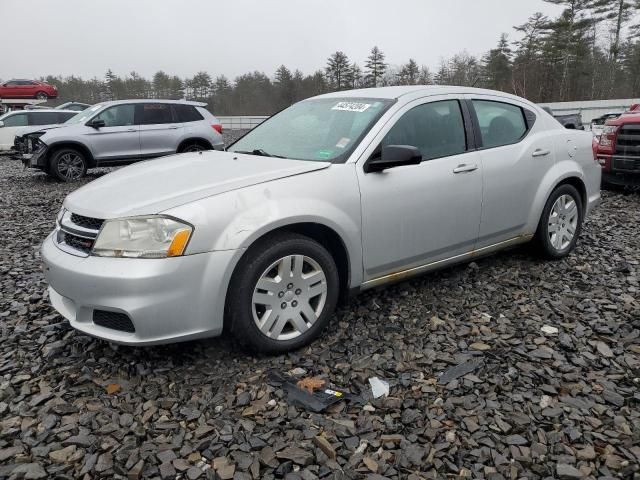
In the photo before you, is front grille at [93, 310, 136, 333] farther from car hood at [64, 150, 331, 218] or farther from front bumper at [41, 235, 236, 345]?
car hood at [64, 150, 331, 218]

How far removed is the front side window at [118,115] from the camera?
36.4 ft

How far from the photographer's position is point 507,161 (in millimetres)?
4105

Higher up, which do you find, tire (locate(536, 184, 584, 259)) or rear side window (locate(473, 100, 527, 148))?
rear side window (locate(473, 100, 527, 148))

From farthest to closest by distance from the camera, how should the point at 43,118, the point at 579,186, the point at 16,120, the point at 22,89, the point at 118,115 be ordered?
the point at 22,89 < the point at 16,120 < the point at 43,118 < the point at 118,115 < the point at 579,186

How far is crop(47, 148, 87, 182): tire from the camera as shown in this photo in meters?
10.6

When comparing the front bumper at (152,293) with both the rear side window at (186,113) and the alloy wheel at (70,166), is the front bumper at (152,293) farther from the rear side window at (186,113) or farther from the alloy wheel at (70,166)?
the rear side window at (186,113)

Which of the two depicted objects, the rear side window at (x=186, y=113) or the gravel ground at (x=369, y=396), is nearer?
the gravel ground at (x=369, y=396)

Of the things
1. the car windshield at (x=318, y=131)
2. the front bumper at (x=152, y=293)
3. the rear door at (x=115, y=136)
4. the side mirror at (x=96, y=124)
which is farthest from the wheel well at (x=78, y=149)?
the front bumper at (x=152, y=293)

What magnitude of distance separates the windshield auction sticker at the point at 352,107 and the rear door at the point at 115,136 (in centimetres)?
852

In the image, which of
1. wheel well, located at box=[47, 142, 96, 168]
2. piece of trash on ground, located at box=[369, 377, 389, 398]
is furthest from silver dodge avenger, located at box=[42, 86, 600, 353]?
wheel well, located at box=[47, 142, 96, 168]

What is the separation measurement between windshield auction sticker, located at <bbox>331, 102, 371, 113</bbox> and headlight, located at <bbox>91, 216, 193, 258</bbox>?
169cm

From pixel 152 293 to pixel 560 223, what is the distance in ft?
12.5

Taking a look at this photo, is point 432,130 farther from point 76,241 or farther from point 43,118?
point 43,118

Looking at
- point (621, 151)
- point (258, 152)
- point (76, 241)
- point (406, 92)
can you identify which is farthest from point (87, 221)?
point (621, 151)
